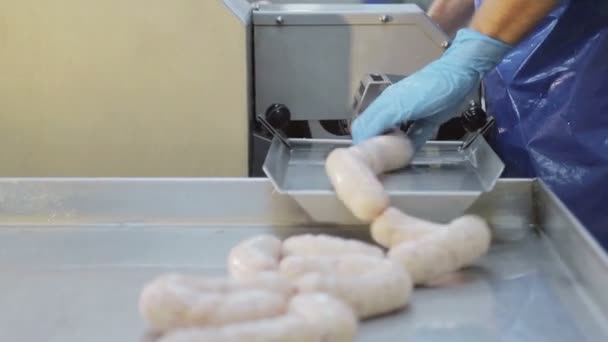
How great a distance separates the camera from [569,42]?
3.58 ft

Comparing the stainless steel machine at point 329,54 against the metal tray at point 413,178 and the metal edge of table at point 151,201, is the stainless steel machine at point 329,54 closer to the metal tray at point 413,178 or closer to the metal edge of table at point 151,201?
the metal tray at point 413,178

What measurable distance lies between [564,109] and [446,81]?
0.69 feet

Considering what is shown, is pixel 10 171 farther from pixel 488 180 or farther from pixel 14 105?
pixel 488 180

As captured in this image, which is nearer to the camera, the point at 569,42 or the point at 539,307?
the point at 539,307

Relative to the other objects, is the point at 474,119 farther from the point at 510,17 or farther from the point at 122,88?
the point at 122,88

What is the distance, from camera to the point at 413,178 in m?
0.92

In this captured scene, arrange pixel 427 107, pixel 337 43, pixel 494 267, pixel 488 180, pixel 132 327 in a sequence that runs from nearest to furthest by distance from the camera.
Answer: pixel 132 327 < pixel 494 267 < pixel 488 180 < pixel 427 107 < pixel 337 43

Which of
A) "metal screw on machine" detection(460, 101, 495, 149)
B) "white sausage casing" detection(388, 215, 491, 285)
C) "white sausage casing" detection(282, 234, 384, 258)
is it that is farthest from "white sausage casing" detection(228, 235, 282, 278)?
"metal screw on machine" detection(460, 101, 495, 149)

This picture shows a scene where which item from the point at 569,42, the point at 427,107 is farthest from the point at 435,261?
the point at 569,42

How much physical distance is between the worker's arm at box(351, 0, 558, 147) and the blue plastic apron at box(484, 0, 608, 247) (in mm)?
146

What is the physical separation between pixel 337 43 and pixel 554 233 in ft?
1.63

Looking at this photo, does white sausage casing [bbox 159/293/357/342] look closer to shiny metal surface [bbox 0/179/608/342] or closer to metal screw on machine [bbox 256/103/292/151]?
shiny metal surface [bbox 0/179/608/342]

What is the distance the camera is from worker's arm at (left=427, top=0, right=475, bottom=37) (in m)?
1.56

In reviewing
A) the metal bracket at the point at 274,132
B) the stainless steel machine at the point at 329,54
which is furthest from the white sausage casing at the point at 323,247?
the stainless steel machine at the point at 329,54
